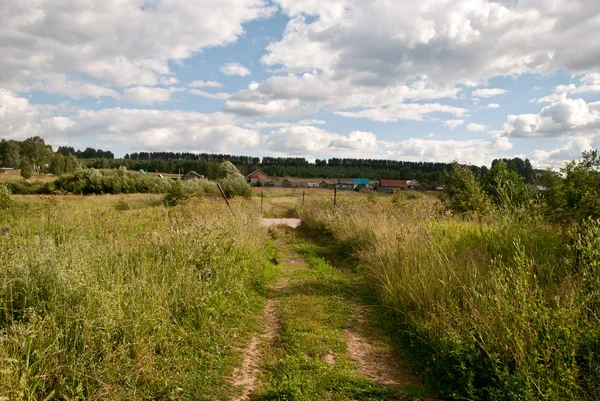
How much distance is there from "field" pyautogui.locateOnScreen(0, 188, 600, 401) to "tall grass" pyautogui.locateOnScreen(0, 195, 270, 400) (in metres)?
0.02

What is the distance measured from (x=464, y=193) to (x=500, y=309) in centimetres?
797

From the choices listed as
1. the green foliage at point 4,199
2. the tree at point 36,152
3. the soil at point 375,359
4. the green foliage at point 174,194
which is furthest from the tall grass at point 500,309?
the tree at point 36,152

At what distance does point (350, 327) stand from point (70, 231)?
219 inches

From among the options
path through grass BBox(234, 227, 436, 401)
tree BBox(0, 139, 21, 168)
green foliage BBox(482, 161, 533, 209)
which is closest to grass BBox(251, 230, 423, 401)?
path through grass BBox(234, 227, 436, 401)

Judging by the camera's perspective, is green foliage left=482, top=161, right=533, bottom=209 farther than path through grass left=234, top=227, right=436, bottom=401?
Yes

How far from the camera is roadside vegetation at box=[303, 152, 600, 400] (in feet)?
10.3

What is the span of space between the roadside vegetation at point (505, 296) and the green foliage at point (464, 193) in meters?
1.39

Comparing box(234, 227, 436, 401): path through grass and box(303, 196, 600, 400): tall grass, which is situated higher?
box(303, 196, 600, 400): tall grass

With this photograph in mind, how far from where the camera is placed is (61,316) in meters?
3.41

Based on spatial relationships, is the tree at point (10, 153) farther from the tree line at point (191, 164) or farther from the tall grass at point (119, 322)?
the tall grass at point (119, 322)

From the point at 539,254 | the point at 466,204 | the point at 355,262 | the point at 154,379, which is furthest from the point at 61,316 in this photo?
the point at 466,204

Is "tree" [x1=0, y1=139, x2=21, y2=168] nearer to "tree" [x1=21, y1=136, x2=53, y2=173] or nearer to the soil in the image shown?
"tree" [x1=21, y1=136, x2=53, y2=173]

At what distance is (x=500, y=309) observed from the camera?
3.56m

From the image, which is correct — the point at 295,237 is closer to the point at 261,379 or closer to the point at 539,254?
the point at 539,254
